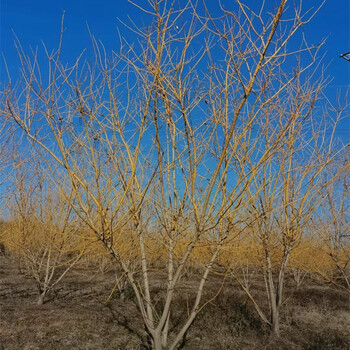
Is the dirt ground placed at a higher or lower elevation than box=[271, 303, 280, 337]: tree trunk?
lower

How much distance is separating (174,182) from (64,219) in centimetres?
476

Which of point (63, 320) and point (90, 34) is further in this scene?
point (63, 320)

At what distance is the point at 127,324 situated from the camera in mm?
6875

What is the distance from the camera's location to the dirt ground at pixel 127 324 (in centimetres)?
573

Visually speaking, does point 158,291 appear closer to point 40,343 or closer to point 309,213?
point 40,343

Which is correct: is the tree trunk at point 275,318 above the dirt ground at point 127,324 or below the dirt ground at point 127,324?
above

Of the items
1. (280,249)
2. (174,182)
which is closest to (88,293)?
(280,249)

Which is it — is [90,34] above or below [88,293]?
above

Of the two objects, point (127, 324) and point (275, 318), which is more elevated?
point (275, 318)

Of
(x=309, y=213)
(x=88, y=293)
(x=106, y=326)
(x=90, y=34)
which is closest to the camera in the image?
(x=90, y=34)

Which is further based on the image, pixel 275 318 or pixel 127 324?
pixel 127 324

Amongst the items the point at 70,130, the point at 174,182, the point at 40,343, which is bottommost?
the point at 40,343

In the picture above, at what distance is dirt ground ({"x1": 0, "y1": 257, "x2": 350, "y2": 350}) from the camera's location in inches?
225

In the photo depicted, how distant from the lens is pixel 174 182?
2863 mm
